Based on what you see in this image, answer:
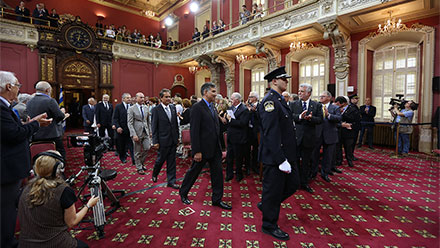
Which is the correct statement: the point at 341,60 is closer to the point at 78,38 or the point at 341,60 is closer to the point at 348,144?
the point at 348,144

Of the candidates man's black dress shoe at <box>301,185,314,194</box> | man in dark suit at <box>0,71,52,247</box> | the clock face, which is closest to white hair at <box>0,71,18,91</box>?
man in dark suit at <box>0,71,52,247</box>

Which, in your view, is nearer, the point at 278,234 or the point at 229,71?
the point at 278,234

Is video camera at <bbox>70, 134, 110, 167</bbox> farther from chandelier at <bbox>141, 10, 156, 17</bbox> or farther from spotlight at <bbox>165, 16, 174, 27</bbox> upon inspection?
spotlight at <bbox>165, 16, 174, 27</bbox>

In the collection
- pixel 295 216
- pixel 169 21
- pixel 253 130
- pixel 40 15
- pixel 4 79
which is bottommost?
pixel 295 216

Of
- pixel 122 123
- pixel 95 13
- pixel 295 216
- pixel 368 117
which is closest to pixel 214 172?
pixel 295 216

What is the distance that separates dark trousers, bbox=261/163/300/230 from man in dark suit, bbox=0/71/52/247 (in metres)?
2.16

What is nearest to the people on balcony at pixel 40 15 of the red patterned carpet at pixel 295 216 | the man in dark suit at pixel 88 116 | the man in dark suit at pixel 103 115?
the man in dark suit at pixel 88 116

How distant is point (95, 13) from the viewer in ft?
43.2

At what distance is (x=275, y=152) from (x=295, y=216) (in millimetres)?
1089

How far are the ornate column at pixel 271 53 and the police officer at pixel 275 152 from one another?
720 centimetres

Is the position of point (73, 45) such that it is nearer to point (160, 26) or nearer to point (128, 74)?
point (128, 74)

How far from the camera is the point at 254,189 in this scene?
339 cm

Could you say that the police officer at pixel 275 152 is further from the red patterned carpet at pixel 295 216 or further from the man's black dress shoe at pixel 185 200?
the man's black dress shoe at pixel 185 200

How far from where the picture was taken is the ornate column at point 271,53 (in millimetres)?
8812
